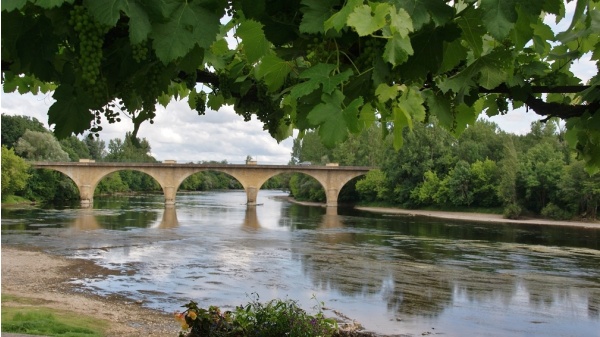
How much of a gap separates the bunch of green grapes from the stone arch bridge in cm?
5818

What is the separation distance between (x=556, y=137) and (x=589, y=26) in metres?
60.3

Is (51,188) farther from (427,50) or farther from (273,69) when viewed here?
(427,50)

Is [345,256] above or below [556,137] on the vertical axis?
below

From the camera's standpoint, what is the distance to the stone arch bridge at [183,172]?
5878cm

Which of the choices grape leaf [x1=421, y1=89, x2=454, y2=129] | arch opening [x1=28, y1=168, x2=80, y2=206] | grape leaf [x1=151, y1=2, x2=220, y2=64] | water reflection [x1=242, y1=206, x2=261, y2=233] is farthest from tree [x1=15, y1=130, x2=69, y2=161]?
grape leaf [x1=151, y1=2, x2=220, y2=64]

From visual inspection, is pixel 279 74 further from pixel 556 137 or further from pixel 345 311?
pixel 556 137

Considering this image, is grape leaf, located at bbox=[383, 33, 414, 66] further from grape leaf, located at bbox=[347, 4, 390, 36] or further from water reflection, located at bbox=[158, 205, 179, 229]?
water reflection, located at bbox=[158, 205, 179, 229]

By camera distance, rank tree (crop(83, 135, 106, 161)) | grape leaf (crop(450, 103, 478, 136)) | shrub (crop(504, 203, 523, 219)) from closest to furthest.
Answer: grape leaf (crop(450, 103, 478, 136)) → shrub (crop(504, 203, 523, 219)) → tree (crop(83, 135, 106, 161))

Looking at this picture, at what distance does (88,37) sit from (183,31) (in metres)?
0.25

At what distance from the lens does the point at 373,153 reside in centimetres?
7256

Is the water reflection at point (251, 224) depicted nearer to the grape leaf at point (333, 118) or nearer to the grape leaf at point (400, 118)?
the grape leaf at point (400, 118)

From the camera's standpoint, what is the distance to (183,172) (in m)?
61.6

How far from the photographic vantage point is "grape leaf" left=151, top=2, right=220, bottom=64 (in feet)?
4.37

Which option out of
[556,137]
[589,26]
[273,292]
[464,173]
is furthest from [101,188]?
[589,26]
